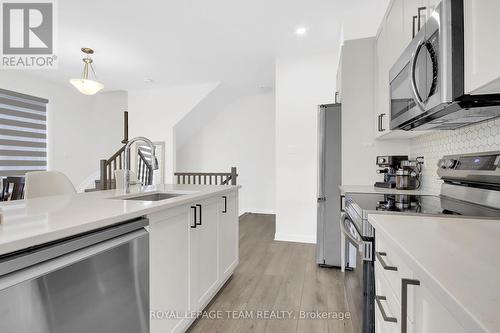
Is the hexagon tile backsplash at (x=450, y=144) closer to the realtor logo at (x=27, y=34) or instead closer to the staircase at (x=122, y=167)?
the staircase at (x=122, y=167)

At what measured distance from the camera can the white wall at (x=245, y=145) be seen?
5.63 metres

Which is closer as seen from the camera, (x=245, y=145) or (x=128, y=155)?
(x=128, y=155)

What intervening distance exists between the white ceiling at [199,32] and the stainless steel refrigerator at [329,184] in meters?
0.99

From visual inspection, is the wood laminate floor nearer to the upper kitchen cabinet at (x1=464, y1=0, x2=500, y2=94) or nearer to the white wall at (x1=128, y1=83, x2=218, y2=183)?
the upper kitchen cabinet at (x1=464, y1=0, x2=500, y2=94)

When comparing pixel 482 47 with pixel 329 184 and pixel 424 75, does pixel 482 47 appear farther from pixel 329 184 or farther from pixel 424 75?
pixel 329 184

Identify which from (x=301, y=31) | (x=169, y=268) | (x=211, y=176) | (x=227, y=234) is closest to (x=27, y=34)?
(x=211, y=176)

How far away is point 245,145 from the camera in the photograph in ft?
19.0

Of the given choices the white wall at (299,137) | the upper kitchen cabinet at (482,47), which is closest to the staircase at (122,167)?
the white wall at (299,137)

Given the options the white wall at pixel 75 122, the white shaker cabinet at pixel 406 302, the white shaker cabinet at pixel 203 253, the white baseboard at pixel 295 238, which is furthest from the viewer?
the white wall at pixel 75 122

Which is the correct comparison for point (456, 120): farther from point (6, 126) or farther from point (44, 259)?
point (6, 126)

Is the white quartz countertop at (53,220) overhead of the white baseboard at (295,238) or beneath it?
overhead

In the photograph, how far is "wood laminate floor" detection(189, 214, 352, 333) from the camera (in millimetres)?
1701

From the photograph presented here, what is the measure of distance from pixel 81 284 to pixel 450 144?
2109 mm

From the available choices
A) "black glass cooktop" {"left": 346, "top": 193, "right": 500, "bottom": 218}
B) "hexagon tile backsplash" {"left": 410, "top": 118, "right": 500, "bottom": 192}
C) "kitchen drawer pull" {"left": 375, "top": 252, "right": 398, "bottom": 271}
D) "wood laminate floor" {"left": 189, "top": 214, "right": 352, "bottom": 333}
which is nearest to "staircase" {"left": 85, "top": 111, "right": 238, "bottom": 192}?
"wood laminate floor" {"left": 189, "top": 214, "right": 352, "bottom": 333}
